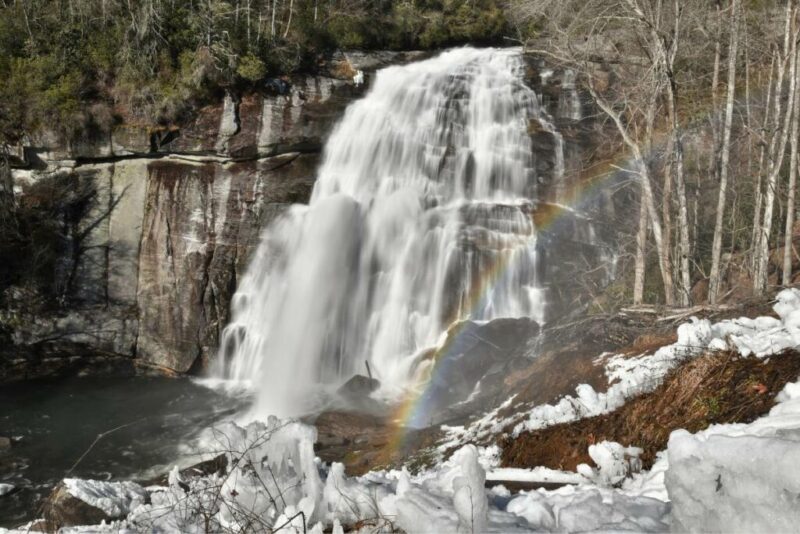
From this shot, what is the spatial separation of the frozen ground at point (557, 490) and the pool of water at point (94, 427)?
687 centimetres

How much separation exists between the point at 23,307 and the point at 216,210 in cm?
568

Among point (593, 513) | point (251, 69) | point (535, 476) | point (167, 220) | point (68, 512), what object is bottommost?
point (68, 512)

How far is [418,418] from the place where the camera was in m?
10.4

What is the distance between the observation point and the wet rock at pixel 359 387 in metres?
12.3

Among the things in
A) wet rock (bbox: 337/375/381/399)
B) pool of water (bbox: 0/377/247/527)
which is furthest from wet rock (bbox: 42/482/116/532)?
wet rock (bbox: 337/375/381/399)

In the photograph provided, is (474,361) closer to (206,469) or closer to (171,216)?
(206,469)

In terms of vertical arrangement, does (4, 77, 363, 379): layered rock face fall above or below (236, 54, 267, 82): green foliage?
below

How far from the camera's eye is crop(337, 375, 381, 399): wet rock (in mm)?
12297

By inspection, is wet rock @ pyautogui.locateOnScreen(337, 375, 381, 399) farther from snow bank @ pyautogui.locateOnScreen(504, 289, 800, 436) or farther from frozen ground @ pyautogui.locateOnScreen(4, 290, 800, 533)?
frozen ground @ pyautogui.locateOnScreen(4, 290, 800, 533)

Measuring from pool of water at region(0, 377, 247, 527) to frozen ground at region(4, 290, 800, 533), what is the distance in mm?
6869

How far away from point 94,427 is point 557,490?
479 inches

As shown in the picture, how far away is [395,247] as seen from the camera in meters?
14.1

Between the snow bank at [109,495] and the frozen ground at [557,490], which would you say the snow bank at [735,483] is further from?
the snow bank at [109,495]

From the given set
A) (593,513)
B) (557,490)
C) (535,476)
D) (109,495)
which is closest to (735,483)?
(593,513)
